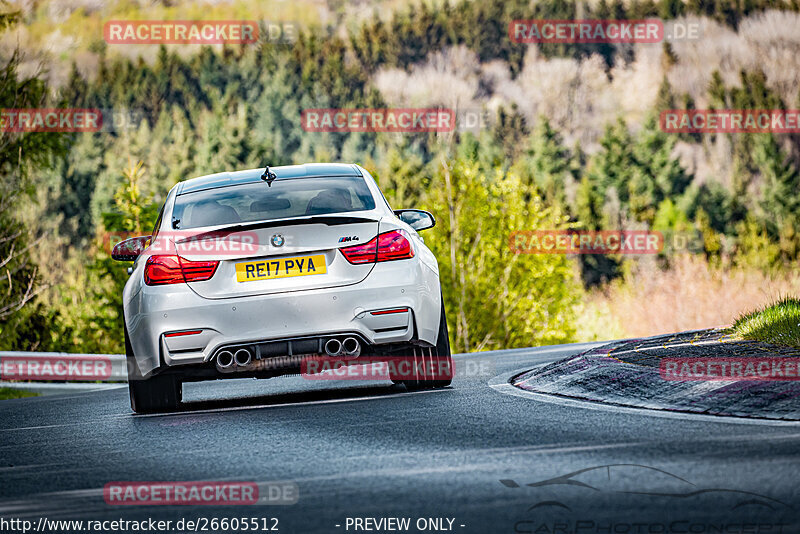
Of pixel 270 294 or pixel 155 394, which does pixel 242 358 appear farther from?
pixel 155 394

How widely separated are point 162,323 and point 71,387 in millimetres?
9444

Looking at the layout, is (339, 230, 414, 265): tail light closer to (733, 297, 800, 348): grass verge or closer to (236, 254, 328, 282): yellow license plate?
(236, 254, 328, 282): yellow license plate

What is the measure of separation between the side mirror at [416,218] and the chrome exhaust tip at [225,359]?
1867mm

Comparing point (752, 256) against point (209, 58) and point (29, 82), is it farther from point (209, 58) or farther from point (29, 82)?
point (209, 58)

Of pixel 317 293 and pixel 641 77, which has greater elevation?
pixel 641 77

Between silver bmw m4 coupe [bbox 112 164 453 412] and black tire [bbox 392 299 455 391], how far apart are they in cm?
34

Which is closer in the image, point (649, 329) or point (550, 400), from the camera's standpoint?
A: point (550, 400)

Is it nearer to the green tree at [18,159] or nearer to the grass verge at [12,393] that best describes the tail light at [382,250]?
the grass verge at [12,393]

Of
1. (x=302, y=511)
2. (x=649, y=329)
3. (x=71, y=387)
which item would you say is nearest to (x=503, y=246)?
(x=649, y=329)

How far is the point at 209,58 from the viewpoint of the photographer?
187 meters

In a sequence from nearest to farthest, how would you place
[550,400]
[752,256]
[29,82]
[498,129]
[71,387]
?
[550,400] < [71,387] < [29,82] < [752,256] < [498,129]
